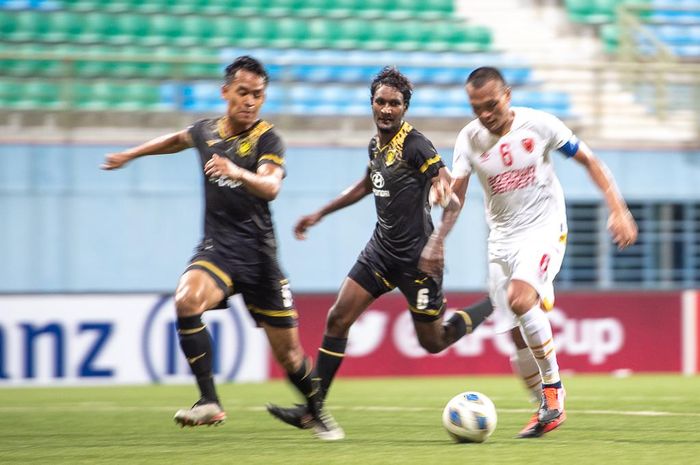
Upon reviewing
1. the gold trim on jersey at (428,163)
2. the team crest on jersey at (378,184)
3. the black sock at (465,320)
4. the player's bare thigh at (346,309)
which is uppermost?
the gold trim on jersey at (428,163)

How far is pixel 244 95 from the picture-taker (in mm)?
7113

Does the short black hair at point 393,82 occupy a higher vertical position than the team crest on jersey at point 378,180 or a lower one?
higher

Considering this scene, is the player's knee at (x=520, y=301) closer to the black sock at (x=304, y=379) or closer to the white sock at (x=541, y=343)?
the white sock at (x=541, y=343)

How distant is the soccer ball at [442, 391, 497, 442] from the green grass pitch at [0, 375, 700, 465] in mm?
78

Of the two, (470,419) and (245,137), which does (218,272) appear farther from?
(470,419)

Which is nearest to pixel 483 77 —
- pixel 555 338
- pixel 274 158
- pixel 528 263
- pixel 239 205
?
pixel 528 263

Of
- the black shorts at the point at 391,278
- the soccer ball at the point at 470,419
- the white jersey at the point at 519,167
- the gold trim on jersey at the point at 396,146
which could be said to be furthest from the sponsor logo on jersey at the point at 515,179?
the soccer ball at the point at 470,419

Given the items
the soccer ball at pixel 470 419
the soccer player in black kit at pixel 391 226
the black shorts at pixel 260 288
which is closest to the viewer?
the soccer ball at pixel 470 419

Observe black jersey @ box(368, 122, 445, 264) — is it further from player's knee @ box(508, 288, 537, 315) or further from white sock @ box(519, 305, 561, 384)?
white sock @ box(519, 305, 561, 384)

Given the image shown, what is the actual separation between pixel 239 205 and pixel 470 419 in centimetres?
175

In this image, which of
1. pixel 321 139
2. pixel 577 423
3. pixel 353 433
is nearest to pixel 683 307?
pixel 321 139

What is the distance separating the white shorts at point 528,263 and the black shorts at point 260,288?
1355 millimetres

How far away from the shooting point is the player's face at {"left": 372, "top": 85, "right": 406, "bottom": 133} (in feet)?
25.1

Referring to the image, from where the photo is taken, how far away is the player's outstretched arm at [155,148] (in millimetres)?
7480
